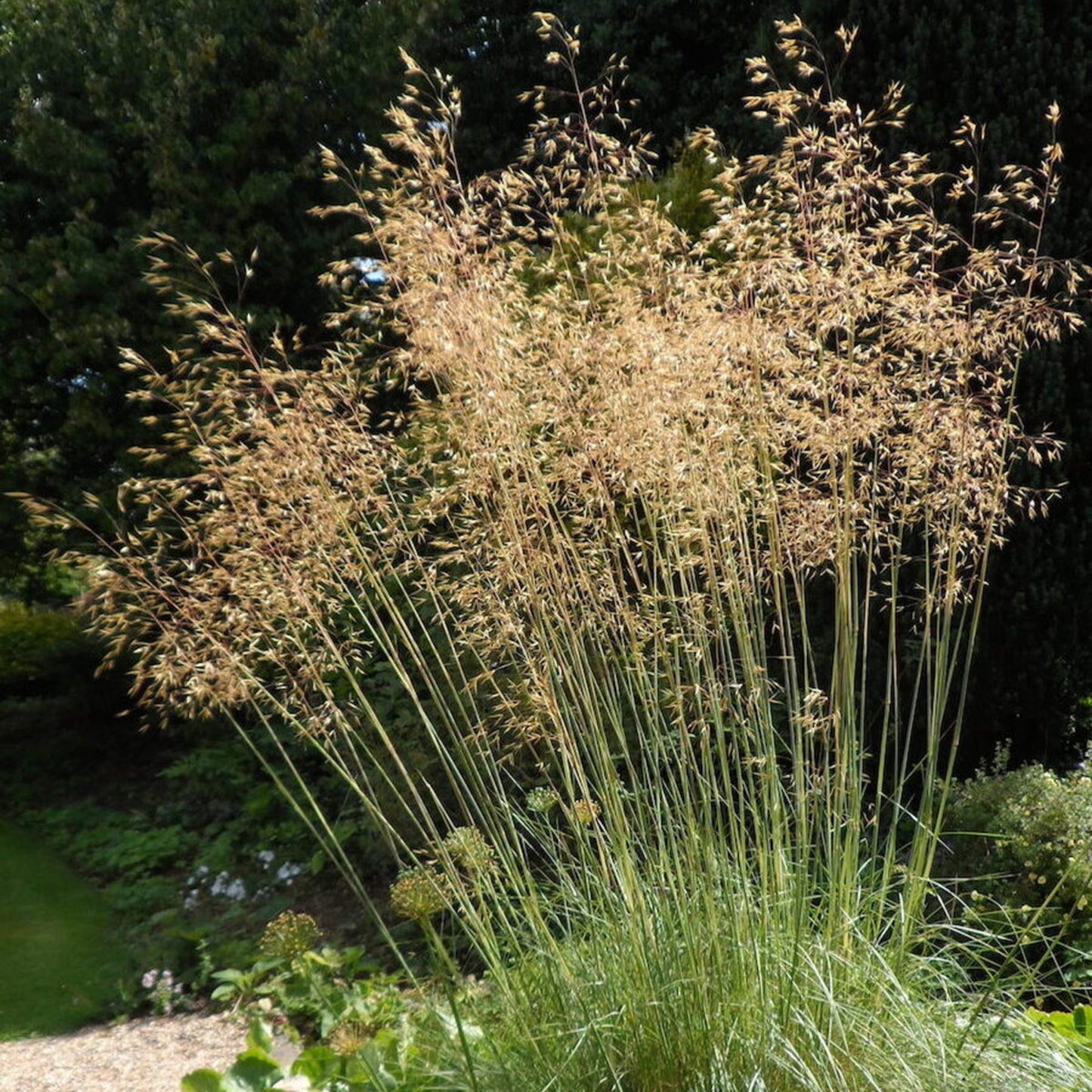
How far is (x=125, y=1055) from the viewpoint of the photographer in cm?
407

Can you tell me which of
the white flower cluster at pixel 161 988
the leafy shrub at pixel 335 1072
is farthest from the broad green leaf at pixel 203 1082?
the white flower cluster at pixel 161 988

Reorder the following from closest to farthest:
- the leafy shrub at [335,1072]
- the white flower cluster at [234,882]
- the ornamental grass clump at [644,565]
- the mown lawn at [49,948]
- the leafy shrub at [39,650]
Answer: the ornamental grass clump at [644,565], the leafy shrub at [335,1072], the mown lawn at [49,948], the white flower cluster at [234,882], the leafy shrub at [39,650]

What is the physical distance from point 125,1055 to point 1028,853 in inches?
128

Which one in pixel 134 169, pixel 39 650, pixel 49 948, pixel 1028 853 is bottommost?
pixel 49 948

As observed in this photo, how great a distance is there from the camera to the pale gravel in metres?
3.81

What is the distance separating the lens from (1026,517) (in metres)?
4.46

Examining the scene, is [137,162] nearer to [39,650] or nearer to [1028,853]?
[39,650]

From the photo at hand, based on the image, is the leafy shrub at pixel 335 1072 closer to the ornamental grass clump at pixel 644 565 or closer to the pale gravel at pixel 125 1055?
the ornamental grass clump at pixel 644 565

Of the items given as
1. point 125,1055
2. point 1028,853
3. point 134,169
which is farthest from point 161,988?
point 134,169

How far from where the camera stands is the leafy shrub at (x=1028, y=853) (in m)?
3.57

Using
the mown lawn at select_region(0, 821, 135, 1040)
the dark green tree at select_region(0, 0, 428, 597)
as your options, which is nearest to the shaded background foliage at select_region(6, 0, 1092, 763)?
the dark green tree at select_region(0, 0, 428, 597)

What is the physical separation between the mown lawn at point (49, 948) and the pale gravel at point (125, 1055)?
235mm

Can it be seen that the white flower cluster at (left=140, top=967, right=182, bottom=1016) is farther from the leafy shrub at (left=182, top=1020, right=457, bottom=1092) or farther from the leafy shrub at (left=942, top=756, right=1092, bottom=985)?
the leafy shrub at (left=942, top=756, right=1092, bottom=985)

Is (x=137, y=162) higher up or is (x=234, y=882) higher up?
(x=137, y=162)
